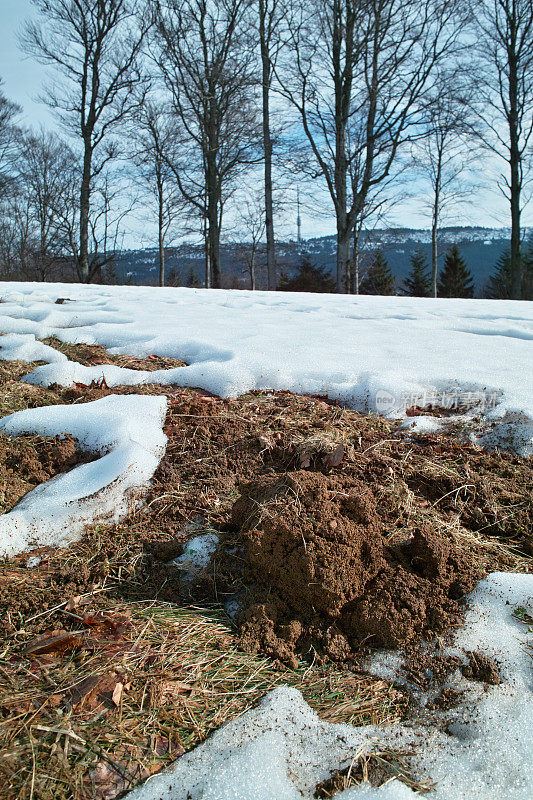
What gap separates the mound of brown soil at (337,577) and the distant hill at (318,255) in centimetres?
1861

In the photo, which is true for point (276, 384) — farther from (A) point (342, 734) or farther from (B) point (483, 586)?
(A) point (342, 734)

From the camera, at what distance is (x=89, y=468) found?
6.54 feet

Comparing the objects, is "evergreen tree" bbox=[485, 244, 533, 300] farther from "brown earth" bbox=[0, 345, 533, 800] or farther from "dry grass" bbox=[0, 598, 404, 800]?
"dry grass" bbox=[0, 598, 404, 800]

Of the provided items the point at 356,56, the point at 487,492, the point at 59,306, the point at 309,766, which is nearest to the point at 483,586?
the point at 487,492

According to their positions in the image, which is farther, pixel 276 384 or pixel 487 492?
pixel 276 384

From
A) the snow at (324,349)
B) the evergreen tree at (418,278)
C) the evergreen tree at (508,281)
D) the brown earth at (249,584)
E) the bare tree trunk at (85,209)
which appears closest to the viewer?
the brown earth at (249,584)

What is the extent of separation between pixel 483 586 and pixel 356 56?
1498cm

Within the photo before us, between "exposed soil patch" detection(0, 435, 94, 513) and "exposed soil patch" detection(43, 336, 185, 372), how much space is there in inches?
46.3

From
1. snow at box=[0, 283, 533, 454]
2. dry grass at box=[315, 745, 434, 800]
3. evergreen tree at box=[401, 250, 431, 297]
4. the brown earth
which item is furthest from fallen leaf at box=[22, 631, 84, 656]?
evergreen tree at box=[401, 250, 431, 297]

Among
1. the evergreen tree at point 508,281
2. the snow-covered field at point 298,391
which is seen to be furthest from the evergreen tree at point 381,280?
the snow-covered field at point 298,391

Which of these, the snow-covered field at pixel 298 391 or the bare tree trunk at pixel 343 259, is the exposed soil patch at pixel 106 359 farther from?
the bare tree trunk at pixel 343 259

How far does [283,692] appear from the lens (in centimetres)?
120

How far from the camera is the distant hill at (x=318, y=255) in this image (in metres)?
22.5

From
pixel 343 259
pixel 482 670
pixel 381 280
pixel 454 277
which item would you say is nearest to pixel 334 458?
pixel 482 670
